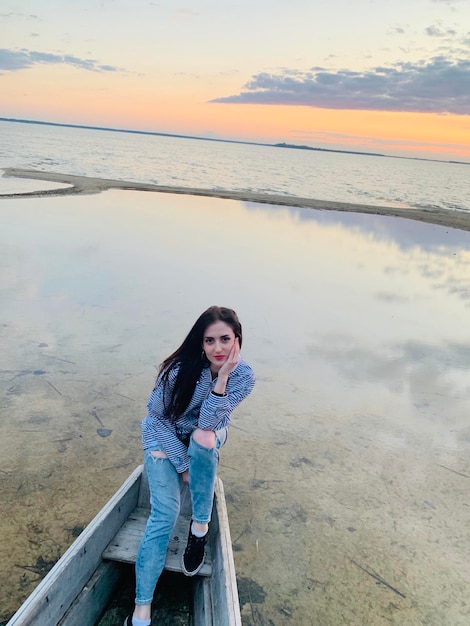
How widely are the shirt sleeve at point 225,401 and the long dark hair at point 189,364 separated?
15cm

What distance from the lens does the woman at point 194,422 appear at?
3092 millimetres

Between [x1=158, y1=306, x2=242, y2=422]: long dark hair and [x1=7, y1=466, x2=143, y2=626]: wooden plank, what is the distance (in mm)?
659

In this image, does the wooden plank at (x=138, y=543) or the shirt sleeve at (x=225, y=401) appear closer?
the wooden plank at (x=138, y=543)

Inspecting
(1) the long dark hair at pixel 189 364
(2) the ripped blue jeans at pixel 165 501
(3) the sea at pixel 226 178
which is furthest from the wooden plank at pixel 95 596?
(3) the sea at pixel 226 178

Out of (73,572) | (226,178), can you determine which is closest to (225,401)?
(73,572)

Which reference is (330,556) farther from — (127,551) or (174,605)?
(127,551)

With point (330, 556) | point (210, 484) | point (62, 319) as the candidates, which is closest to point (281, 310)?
point (62, 319)

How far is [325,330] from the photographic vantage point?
8.66 m

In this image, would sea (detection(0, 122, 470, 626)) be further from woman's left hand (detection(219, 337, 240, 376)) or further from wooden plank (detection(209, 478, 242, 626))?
woman's left hand (detection(219, 337, 240, 376))

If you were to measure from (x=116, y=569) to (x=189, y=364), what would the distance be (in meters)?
1.32

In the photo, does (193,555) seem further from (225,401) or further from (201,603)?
(225,401)

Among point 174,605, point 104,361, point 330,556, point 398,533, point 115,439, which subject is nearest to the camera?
point 174,605

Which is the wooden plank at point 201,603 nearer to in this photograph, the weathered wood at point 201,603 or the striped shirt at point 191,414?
the weathered wood at point 201,603

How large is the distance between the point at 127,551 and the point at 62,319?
17.6 feet
